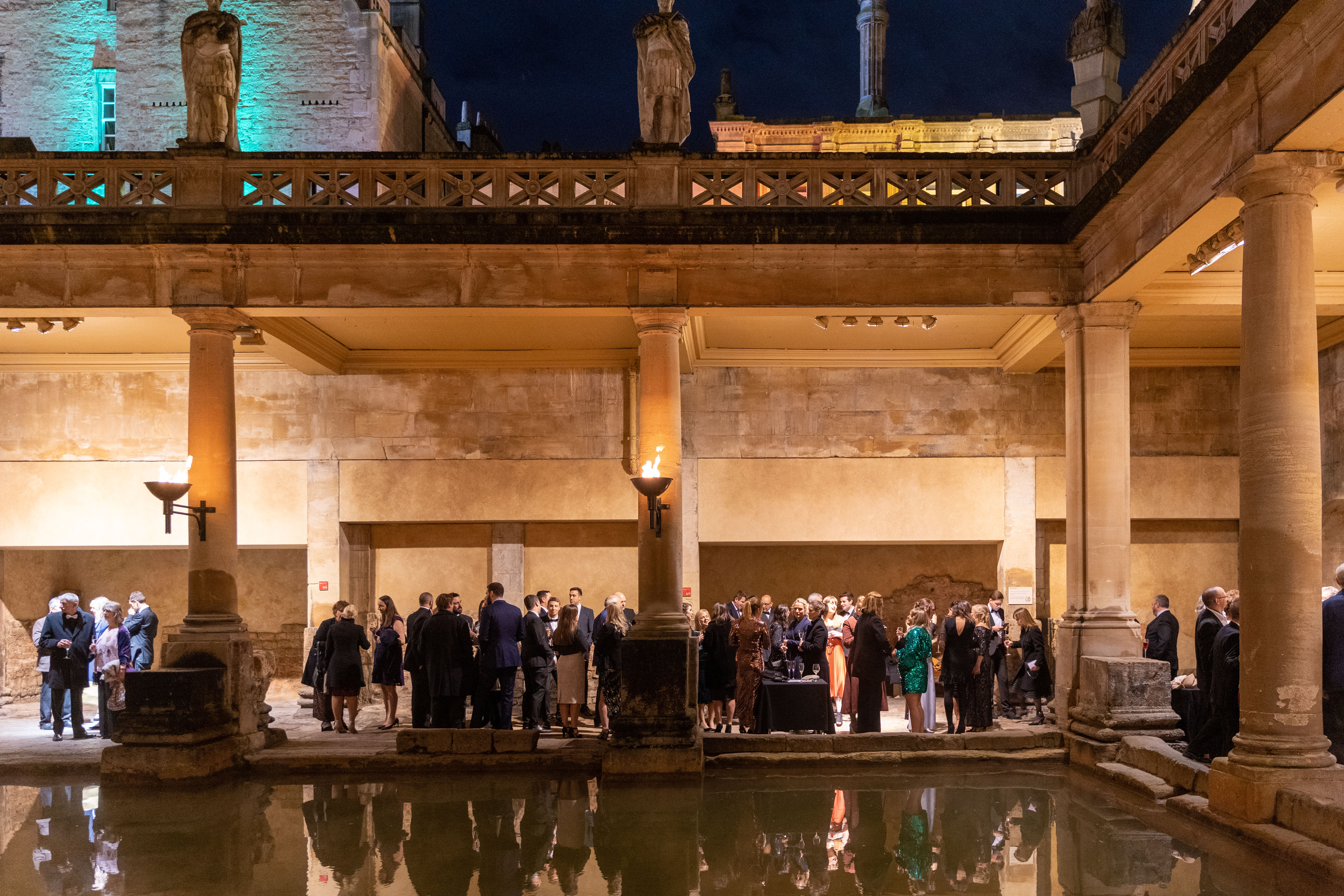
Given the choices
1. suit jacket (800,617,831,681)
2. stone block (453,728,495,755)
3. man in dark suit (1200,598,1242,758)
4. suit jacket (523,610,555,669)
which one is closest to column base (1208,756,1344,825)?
man in dark suit (1200,598,1242,758)

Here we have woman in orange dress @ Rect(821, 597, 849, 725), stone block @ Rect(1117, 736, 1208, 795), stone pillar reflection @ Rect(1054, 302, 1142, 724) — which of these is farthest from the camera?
woman in orange dress @ Rect(821, 597, 849, 725)

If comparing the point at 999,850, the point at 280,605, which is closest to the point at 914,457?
the point at 999,850

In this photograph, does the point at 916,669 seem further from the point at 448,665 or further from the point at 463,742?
the point at 448,665

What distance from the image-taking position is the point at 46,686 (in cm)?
1283

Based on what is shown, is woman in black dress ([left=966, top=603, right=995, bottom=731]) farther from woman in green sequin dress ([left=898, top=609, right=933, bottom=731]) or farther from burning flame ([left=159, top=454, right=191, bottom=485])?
burning flame ([left=159, top=454, right=191, bottom=485])

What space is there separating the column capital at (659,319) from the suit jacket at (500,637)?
3.41m

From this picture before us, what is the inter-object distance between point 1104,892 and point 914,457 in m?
10.1

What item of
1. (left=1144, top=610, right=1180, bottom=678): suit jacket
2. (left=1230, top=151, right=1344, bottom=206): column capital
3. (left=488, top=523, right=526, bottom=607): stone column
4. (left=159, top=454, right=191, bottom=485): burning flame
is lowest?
(left=1144, top=610, right=1180, bottom=678): suit jacket

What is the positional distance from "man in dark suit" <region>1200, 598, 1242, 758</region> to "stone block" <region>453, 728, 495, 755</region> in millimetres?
6665

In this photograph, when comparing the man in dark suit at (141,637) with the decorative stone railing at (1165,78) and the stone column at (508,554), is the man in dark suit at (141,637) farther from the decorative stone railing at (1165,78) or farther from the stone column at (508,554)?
the decorative stone railing at (1165,78)

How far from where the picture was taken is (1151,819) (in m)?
8.02

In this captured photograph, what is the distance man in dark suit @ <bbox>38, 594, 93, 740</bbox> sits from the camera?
12.2 meters

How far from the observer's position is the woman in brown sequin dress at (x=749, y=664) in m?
11.8

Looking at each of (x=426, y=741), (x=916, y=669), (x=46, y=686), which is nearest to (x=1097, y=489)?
(x=916, y=669)
